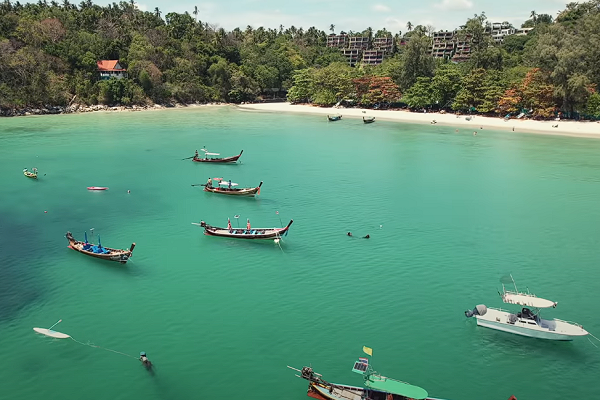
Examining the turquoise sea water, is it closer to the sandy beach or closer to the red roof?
the sandy beach

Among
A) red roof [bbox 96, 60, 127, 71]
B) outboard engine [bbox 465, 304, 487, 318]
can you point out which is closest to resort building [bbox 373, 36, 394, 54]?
red roof [bbox 96, 60, 127, 71]

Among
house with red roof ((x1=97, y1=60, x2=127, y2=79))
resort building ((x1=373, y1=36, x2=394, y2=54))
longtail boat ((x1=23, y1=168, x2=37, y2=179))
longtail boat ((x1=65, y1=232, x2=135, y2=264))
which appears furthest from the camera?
resort building ((x1=373, y1=36, x2=394, y2=54))

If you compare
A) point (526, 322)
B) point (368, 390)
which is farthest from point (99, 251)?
→ point (526, 322)

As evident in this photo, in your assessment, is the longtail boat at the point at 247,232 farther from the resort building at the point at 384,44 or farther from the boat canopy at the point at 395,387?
the resort building at the point at 384,44

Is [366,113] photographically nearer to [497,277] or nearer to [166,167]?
[166,167]

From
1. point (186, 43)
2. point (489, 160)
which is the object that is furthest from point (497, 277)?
point (186, 43)

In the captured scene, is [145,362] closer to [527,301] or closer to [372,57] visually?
[527,301]

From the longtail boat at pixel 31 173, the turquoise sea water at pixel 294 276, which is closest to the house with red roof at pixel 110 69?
the turquoise sea water at pixel 294 276
